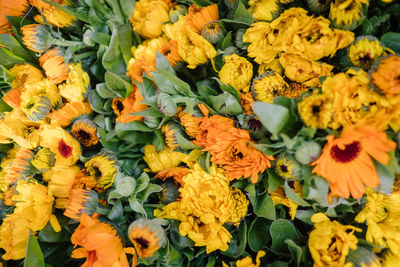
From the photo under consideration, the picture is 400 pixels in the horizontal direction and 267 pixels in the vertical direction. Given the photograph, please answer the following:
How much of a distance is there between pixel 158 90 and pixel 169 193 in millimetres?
272

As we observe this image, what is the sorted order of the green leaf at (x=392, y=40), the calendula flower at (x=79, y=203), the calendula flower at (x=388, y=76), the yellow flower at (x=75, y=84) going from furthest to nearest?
the yellow flower at (x=75, y=84)
the calendula flower at (x=79, y=203)
the green leaf at (x=392, y=40)
the calendula flower at (x=388, y=76)

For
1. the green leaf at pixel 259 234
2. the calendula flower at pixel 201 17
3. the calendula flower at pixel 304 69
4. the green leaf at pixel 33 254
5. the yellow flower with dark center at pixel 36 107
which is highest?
the calendula flower at pixel 201 17

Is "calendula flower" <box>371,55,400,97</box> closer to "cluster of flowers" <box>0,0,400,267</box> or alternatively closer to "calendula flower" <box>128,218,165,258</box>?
"cluster of flowers" <box>0,0,400,267</box>

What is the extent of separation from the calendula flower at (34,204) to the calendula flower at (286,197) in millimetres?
595

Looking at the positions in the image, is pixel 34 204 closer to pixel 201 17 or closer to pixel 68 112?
pixel 68 112

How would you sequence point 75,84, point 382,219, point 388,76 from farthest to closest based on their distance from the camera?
point 75,84, point 382,219, point 388,76

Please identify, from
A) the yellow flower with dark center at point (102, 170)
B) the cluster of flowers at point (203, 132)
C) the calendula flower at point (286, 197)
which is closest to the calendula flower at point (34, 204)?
the cluster of flowers at point (203, 132)

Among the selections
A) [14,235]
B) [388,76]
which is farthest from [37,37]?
[388,76]

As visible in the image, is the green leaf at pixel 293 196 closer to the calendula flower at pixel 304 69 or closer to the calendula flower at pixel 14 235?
the calendula flower at pixel 304 69

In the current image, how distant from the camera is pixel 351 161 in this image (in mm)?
563

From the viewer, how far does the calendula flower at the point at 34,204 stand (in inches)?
31.2

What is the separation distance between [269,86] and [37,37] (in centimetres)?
66

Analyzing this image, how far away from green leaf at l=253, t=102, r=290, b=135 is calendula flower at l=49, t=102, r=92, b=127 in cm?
56

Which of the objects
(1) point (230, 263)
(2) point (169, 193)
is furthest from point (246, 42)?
(1) point (230, 263)
